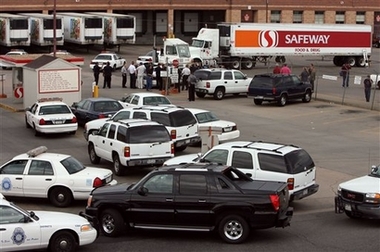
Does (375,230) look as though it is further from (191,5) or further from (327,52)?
(191,5)

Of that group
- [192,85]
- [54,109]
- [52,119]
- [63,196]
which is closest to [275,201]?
[63,196]

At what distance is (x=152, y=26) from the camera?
85312mm

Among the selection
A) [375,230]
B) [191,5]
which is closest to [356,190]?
[375,230]

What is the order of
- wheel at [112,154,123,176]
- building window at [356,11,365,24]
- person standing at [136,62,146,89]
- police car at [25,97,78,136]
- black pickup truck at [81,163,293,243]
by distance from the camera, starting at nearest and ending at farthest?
black pickup truck at [81,163,293,243] → wheel at [112,154,123,176] → police car at [25,97,78,136] → person standing at [136,62,146,89] → building window at [356,11,365,24]

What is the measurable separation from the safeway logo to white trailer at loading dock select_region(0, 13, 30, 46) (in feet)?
61.7

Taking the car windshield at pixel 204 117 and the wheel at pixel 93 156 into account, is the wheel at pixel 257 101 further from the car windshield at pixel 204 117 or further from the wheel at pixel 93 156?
the wheel at pixel 93 156

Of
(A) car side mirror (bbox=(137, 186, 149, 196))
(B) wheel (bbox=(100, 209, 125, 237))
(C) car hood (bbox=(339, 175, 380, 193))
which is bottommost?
(B) wheel (bbox=(100, 209, 125, 237))

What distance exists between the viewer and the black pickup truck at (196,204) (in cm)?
1546

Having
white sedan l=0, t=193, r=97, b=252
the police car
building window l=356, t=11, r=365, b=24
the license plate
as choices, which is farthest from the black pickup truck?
building window l=356, t=11, r=365, b=24

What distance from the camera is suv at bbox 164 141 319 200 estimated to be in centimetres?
1841

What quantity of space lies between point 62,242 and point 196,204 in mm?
2700

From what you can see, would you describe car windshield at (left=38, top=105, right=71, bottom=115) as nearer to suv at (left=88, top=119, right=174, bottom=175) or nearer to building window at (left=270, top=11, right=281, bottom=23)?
suv at (left=88, top=119, right=174, bottom=175)

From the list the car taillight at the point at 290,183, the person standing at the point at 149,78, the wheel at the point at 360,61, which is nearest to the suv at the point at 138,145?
the car taillight at the point at 290,183

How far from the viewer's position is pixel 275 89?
38.5 m
